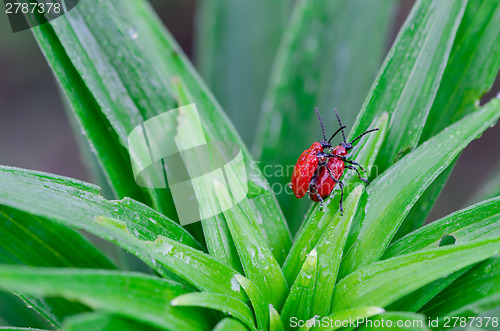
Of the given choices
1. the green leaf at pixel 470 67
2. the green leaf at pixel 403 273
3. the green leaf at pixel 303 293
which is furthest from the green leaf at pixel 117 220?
the green leaf at pixel 470 67

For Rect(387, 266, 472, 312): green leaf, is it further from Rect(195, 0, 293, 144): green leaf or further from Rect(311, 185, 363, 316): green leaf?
Rect(195, 0, 293, 144): green leaf

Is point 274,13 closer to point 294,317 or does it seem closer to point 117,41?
point 117,41

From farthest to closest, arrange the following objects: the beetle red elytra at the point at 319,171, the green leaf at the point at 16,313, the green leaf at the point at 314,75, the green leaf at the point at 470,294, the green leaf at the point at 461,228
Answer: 1. the green leaf at the point at 314,75
2. the green leaf at the point at 16,313
3. the beetle red elytra at the point at 319,171
4. the green leaf at the point at 461,228
5. the green leaf at the point at 470,294

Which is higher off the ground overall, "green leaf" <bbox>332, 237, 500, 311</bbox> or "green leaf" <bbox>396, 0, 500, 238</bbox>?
"green leaf" <bbox>396, 0, 500, 238</bbox>

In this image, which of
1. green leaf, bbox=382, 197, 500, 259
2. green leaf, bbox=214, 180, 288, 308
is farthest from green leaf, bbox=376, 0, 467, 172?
green leaf, bbox=214, 180, 288, 308

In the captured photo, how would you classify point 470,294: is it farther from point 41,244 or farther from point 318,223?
point 41,244

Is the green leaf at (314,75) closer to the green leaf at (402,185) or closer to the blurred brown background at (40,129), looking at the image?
the green leaf at (402,185)

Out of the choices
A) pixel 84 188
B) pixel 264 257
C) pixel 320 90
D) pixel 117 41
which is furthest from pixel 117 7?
pixel 264 257
